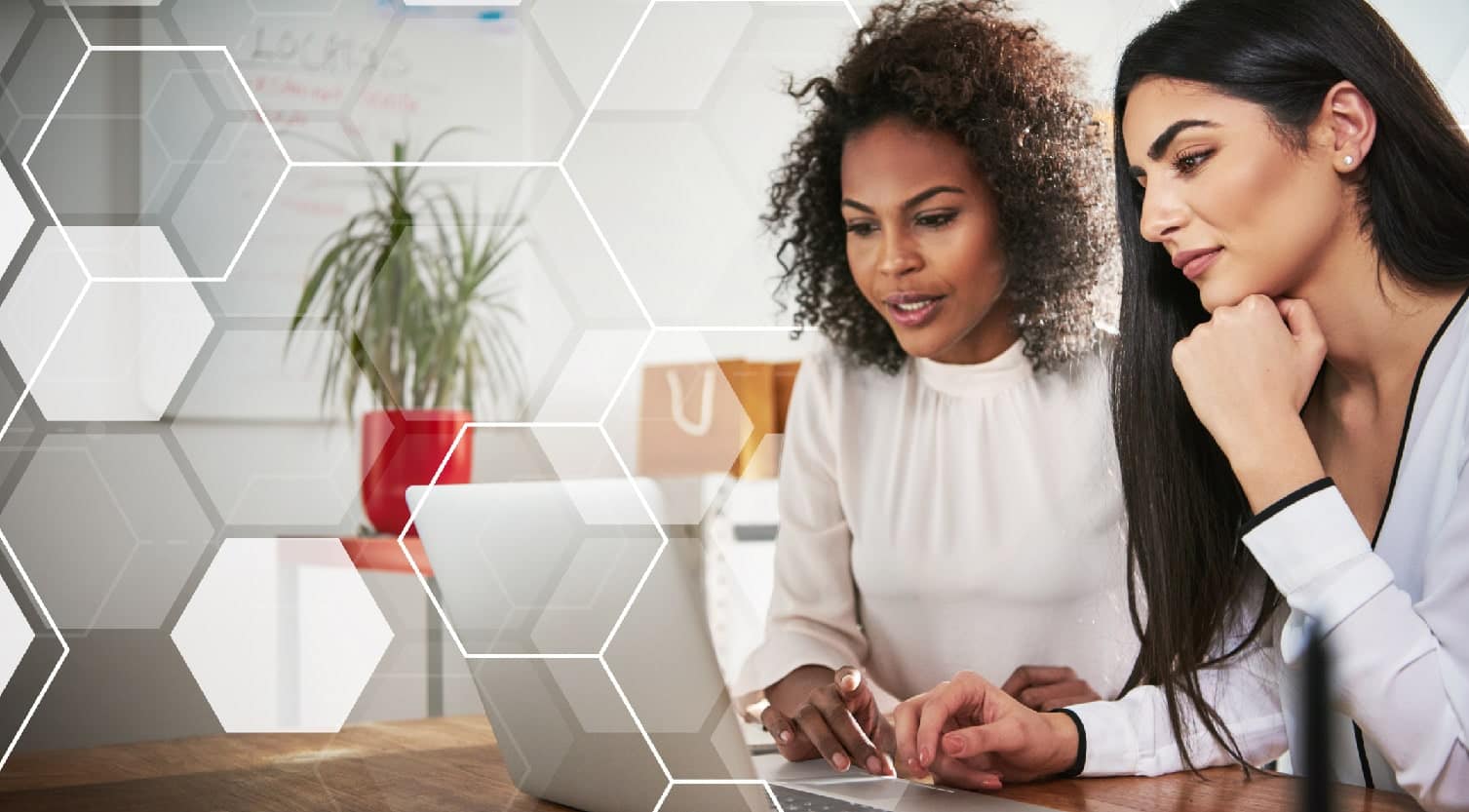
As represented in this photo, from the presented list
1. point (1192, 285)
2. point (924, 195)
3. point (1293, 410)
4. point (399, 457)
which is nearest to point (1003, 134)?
point (924, 195)

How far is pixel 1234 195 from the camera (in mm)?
1004

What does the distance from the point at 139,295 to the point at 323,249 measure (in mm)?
721

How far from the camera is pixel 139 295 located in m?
1.81

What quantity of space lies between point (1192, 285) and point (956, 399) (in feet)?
1.49

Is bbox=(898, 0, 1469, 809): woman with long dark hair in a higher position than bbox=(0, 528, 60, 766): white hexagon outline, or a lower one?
higher

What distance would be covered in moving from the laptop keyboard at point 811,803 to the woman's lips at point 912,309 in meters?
0.84

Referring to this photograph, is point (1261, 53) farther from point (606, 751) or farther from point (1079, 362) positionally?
point (606, 751)

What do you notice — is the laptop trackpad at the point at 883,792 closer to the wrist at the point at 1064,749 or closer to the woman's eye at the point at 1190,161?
the wrist at the point at 1064,749

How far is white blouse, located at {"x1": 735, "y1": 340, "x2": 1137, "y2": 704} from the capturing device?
147 cm

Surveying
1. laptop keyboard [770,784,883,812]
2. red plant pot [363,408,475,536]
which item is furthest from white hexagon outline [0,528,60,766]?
laptop keyboard [770,784,883,812]

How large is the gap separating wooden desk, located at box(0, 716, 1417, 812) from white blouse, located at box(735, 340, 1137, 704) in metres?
0.53

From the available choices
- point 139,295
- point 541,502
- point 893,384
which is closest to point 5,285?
point 139,295

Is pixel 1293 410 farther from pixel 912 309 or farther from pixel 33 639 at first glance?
pixel 33 639

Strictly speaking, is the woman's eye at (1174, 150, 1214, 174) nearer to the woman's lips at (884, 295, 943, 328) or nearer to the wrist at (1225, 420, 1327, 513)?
the wrist at (1225, 420, 1327, 513)
